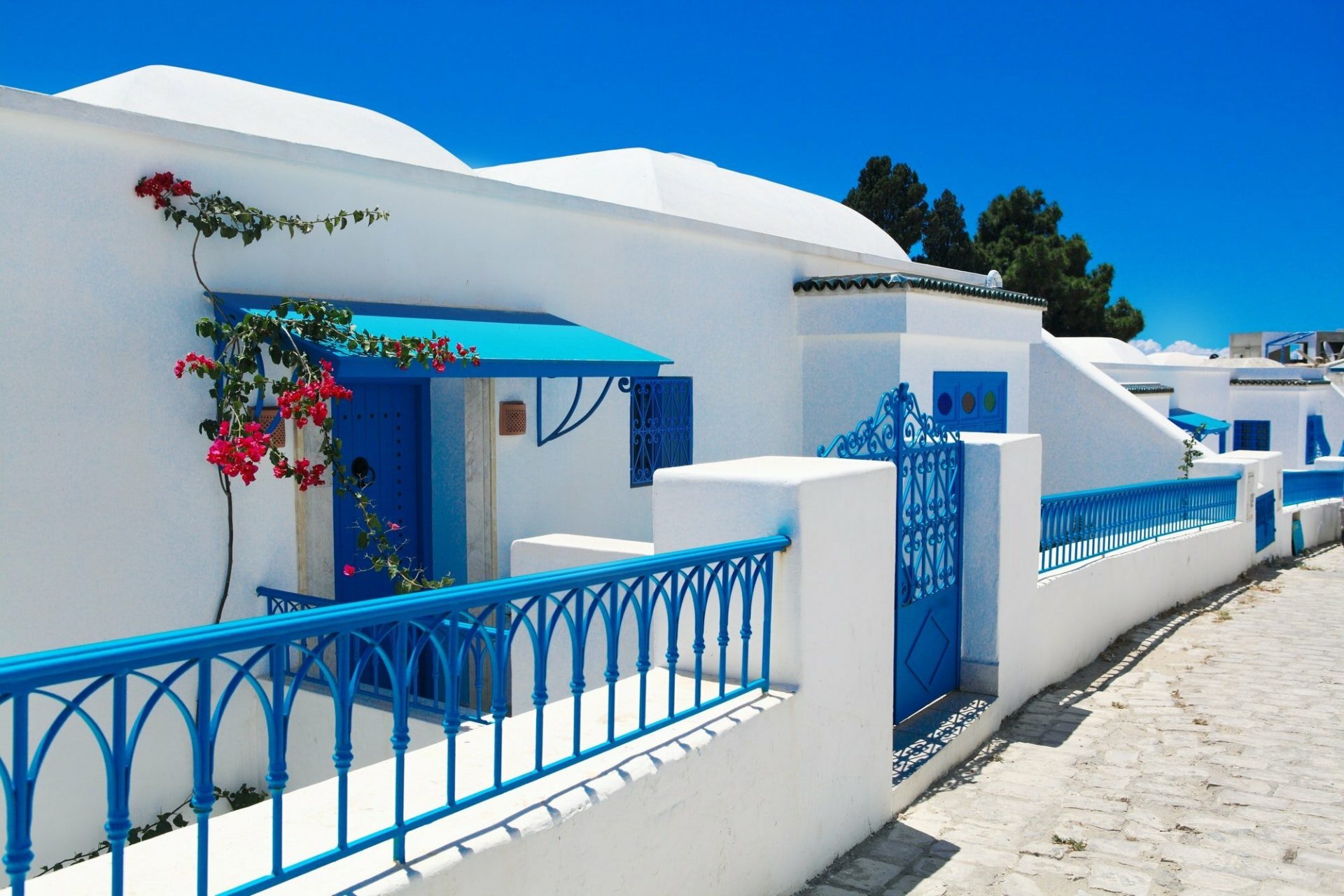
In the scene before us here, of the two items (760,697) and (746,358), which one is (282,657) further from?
(746,358)

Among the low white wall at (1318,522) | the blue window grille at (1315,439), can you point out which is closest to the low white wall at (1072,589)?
the low white wall at (1318,522)

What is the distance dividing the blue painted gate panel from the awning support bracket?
31.5 feet

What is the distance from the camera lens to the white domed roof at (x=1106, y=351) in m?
24.7

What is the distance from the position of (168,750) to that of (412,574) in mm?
2144

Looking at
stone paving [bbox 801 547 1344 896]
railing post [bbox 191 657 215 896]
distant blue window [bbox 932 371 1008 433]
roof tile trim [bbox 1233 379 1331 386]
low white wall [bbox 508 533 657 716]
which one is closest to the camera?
railing post [bbox 191 657 215 896]

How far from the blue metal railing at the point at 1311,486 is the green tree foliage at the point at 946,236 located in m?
22.1

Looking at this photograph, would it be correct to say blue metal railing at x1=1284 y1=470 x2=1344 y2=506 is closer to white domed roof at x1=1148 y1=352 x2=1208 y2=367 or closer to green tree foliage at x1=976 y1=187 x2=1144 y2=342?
white domed roof at x1=1148 y1=352 x2=1208 y2=367

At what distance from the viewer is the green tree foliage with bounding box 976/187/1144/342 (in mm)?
37375

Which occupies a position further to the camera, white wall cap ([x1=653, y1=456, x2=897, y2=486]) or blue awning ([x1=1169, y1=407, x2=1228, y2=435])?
blue awning ([x1=1169, y1=407, x2=1228, y2=435])

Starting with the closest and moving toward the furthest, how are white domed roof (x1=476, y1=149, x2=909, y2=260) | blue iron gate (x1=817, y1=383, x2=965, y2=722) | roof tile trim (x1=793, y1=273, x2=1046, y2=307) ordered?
blue iron gate (x1=817, y1=383, x2=965, y2=722) < roof tile trim (x1=793, y1=273, x2=1046, y2=307) < white domed roof (x1=476, y1=149, x2=909, y2=260)

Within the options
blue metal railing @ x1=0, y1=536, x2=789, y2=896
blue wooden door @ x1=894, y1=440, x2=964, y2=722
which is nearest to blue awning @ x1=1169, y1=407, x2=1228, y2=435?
blue wooden door @ x1=894, y1=440, x2=964, y2=722

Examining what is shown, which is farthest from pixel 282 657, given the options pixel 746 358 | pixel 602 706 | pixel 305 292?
pixel 746 358

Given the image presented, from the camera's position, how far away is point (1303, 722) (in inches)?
277

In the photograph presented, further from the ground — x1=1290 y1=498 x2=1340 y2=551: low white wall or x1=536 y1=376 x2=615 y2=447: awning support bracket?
x1=536 y1=376 x2=615 y2=447: awning support bracket
